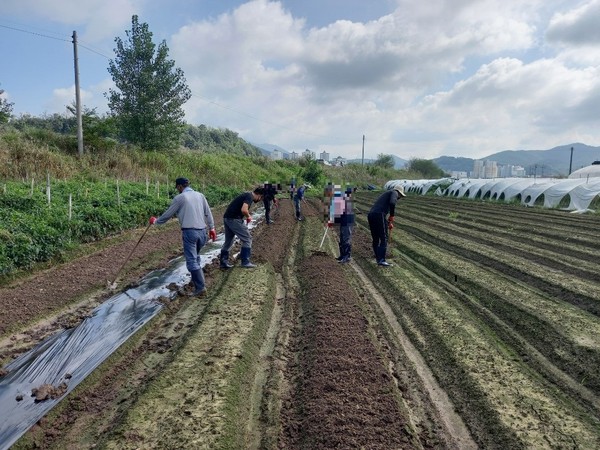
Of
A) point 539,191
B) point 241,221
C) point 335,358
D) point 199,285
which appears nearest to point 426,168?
point 539,191

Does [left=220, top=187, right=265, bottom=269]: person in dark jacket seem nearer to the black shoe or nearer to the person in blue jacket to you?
the black shoe

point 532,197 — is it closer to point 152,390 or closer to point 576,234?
point 576,234

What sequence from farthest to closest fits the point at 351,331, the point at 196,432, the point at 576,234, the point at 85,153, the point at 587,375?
the point at 85,153 < the point at 576,234 < the point at 351,331 < the point at 587,375 < the point at 196,432

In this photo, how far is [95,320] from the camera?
563 centimetres

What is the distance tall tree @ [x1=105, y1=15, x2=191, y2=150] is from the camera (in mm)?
24109

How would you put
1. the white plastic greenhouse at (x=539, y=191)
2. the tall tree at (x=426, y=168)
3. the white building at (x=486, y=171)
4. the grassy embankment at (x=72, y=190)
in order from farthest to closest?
the white building at (x=486, y=171), the tall tree at (x=426, y=168), the white plastic greenhouse at (x=539, y=191), the grassy embankment at (x=72, y=190)

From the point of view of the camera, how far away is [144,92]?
79.7ft

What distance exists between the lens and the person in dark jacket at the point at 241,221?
7.76m

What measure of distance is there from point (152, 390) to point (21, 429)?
0.97 metres

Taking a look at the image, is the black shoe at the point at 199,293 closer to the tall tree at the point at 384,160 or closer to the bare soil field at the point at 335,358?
the bare soil field at the point at 335,358

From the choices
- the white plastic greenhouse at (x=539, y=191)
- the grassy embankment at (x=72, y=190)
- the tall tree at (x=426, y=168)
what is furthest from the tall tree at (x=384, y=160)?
the grassy embankment at (x=72, y=190)

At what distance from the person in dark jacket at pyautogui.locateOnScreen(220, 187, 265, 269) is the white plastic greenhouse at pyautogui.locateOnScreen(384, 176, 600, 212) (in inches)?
521

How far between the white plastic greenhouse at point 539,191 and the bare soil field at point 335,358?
14.0 meters

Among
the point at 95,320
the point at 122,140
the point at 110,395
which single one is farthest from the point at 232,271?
the point at 122,140
